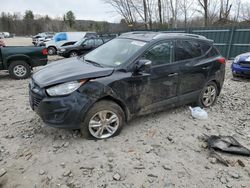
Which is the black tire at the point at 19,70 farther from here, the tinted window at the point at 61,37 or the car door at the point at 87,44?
the tinted window at the point at 61,37

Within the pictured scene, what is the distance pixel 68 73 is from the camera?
3.20 metres

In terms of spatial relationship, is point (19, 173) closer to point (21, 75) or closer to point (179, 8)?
point (21, 75)

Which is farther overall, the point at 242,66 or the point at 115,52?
the point at 242,66

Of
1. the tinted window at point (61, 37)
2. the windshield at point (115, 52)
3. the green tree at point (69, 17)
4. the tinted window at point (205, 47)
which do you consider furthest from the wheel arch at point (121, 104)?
the green tree at point (69, 17)

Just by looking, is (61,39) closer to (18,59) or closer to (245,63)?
(18,59)

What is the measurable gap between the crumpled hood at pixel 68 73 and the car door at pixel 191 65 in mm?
1508

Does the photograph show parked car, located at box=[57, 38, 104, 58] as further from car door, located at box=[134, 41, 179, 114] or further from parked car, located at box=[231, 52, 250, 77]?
car door, located at box=[134, 41, 179, 114]

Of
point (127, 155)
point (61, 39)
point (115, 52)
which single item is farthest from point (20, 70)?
point (61, 39)

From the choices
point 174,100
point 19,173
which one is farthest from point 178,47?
point 19,173

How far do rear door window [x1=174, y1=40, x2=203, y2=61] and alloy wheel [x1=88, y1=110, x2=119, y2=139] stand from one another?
5.48 ft

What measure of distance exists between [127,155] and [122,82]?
1.09 m

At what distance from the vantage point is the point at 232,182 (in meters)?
2.59

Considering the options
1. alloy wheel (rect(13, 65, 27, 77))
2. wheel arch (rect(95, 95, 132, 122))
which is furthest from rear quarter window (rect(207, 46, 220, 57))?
alloy wheel (rect(13, 65, 27, 77))

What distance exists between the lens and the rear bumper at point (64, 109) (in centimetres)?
296
